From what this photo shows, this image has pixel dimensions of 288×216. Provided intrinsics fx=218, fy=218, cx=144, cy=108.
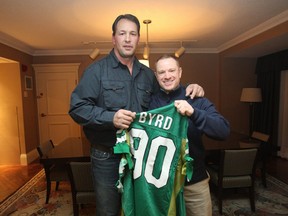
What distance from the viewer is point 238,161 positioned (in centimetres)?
229

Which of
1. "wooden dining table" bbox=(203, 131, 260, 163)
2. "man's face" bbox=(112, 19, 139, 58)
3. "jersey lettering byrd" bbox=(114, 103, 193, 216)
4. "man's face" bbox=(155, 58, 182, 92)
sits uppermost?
"man's face" bbox=(112, 19, 139, 58)

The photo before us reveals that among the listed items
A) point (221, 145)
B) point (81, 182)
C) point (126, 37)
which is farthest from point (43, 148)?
point (221, 145)

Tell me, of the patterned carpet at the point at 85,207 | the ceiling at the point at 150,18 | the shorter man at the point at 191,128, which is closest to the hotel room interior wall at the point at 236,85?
the ceiling at the point at 150,18

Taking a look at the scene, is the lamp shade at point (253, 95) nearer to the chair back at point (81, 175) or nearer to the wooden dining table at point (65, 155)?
the wooden dining table at point (65, 155)

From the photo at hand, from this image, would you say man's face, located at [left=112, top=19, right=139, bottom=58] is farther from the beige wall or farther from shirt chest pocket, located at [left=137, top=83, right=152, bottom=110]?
the beige wall

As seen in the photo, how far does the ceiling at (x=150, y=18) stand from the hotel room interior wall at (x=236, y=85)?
2.23 ft

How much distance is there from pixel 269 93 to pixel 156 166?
4.27m

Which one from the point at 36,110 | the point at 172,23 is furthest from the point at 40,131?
the point at 172,23

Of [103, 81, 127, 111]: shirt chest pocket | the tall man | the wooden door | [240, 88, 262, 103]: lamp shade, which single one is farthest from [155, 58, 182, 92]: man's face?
the wooden door

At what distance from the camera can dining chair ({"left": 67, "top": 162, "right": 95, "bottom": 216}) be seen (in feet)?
6.61

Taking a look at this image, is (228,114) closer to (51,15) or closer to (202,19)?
(202,19)

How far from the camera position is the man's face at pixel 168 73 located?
4.21ft

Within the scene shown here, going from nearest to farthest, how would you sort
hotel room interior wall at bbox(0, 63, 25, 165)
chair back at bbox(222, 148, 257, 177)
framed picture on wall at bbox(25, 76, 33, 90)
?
1. chair back at bbox(222, 148, 257, 177)
2. hotel room interior wall at bbox(0, 63, 25, 165)
3. framed picture on wall at bbox(25, 76, 33, 90)

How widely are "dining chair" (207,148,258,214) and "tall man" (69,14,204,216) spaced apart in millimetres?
1422
